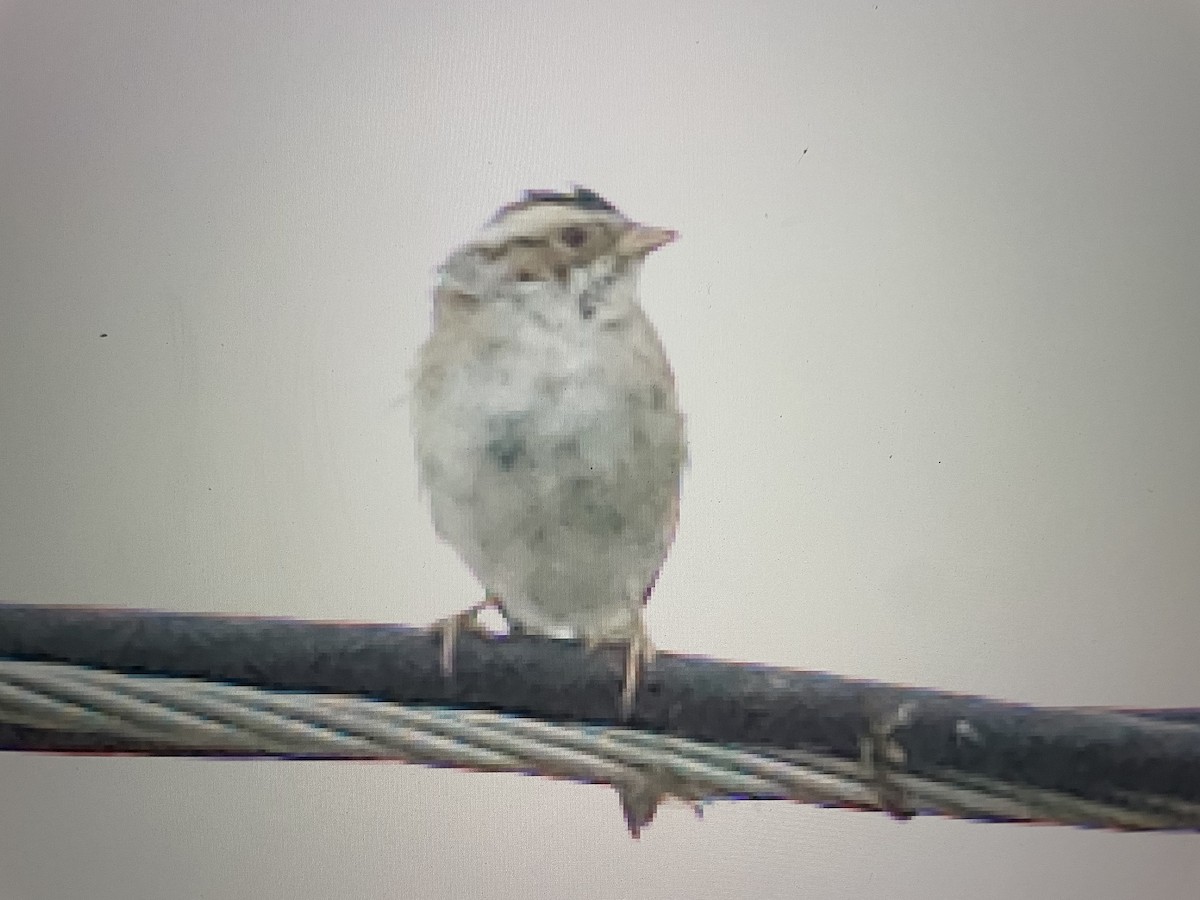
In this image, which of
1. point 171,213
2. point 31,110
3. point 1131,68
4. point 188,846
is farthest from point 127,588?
point 1131,68

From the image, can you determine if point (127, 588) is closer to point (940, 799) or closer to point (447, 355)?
point (447, 355)

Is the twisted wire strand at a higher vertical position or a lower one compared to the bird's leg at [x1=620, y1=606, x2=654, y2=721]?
lower

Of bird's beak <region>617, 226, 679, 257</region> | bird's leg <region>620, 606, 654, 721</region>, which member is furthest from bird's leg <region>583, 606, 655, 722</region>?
bird's beak <region>617, 226, 679, 257</region>

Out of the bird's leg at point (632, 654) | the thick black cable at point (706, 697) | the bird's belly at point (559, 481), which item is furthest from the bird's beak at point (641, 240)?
the thick black cable at point (706, 697)

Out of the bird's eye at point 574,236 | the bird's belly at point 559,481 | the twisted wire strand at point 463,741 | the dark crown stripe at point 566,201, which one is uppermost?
the dark crown stripe at point 566,201

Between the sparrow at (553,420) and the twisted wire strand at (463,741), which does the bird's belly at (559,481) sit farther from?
the twisted wire strand at (463,741)

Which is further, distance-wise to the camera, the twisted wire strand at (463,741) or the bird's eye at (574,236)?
the bird's eye at (574,236)

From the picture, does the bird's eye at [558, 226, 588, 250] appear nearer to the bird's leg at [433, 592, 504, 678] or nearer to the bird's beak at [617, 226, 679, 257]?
the bird's beak at [617, 226, 679, 257]
